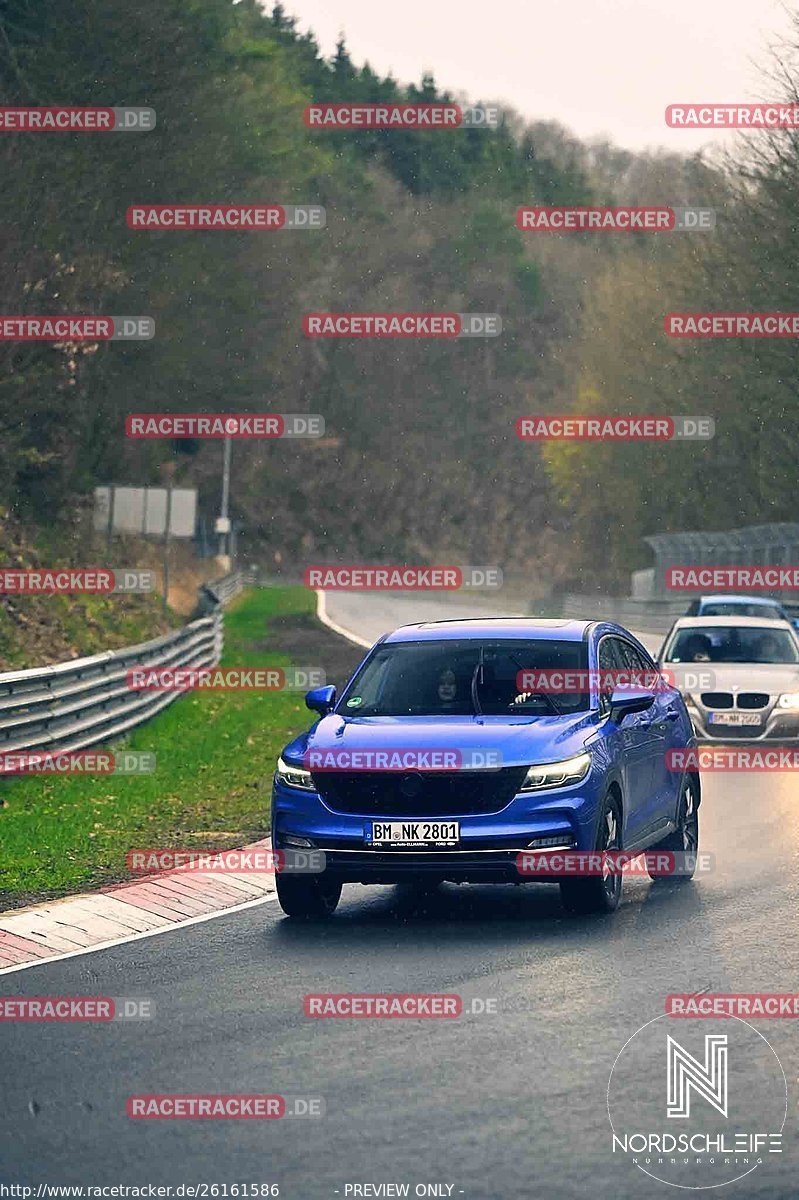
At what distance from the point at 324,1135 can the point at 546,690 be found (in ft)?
19.5

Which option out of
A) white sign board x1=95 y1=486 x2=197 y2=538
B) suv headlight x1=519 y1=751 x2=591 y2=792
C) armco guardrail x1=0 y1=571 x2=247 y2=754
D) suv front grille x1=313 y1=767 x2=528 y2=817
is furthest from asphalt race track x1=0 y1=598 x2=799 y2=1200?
white sign board x1=95 y1=486 x2=197 y2=538

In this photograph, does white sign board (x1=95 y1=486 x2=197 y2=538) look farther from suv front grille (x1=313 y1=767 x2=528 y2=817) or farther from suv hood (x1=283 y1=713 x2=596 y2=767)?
suv front grille (x1=313 y1=767 x2=528 y2=817)

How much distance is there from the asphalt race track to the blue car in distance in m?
0.36

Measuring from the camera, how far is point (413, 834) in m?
11.3

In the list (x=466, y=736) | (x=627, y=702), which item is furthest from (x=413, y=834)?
(x=627, y=702)

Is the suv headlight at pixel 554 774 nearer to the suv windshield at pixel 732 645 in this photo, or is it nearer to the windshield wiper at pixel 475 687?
the windshield wiper at pixel 475 687

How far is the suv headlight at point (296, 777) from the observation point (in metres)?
11.6

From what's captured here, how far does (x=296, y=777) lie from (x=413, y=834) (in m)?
0.81

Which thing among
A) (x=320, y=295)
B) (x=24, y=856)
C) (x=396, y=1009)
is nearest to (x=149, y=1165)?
(x=396, y=1009)

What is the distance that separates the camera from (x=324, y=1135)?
22.3ft

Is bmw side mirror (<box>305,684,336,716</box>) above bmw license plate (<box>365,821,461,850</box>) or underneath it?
above

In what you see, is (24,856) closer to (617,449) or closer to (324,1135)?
(324,1135)

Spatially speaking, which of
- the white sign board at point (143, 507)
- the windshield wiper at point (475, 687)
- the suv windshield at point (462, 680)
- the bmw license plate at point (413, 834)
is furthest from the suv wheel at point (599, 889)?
the white sign board at point (143, 507)

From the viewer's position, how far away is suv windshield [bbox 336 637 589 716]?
1233 cm
